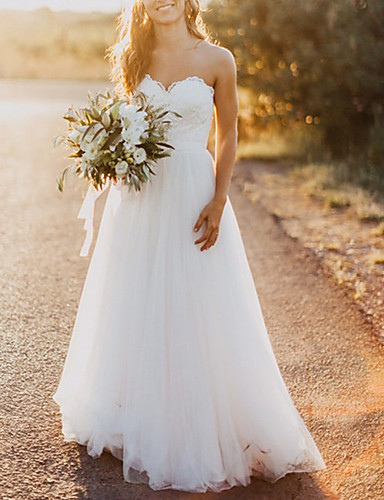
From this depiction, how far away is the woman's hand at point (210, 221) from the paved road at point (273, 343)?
79 centimetres

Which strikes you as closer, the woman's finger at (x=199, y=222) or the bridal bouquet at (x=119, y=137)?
the bridal bouquet at (x=119, y=137)

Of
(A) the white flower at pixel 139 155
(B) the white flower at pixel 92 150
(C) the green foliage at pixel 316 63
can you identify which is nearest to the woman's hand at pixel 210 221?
(A) the white flower at pixel 139 155

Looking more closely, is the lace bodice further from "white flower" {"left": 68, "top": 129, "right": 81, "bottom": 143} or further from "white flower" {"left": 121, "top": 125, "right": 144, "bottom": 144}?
"white flower" {"left": 68, "top": 129, "right": 81, "bottom": 143}

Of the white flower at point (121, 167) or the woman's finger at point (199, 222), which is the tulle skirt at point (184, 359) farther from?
the white flower at point (121, 167)

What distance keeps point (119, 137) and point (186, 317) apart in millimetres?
866

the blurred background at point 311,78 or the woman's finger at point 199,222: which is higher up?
the woman's finger at point 199,222

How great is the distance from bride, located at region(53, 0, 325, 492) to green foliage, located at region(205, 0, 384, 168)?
9.34 metres

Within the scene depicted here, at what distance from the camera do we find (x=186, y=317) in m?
3.44

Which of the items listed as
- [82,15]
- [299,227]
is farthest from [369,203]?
[82,15]

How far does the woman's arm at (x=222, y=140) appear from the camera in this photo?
11.3ft

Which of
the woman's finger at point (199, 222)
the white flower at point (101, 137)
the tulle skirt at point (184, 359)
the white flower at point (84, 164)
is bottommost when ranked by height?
the tulle skirt at point (184, 359)

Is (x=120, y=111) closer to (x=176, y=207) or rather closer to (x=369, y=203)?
(x=176, y=207)

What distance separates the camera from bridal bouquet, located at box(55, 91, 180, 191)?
10.7ft

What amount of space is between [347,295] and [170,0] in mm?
3559
